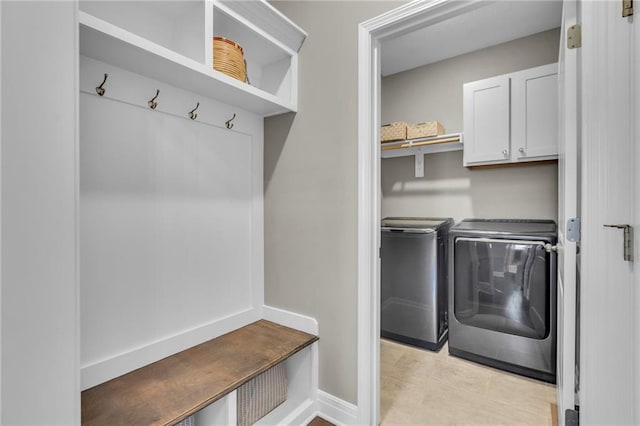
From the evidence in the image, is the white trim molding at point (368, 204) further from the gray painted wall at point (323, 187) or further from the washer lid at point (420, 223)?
the washer lid at point (420, 223)

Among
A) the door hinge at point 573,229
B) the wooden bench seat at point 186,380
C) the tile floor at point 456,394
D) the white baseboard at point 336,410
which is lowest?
the tile floor at point 456,394

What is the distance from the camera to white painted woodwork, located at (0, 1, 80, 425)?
676 millimetres

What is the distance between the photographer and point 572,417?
46.4 inches

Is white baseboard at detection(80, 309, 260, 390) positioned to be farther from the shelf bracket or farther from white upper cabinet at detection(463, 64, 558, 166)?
white upper cabinet at detection(463, 64, 558, 166)

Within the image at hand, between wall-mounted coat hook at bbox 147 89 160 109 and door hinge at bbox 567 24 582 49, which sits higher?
door hinge at bbox 567 24 582 49

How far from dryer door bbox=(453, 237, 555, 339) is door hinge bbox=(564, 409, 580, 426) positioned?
3.31 ft

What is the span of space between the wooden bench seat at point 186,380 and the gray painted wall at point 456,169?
1856 millimetres

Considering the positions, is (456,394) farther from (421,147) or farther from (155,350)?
(421,147)

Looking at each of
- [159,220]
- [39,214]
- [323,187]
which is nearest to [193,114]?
[159,220]

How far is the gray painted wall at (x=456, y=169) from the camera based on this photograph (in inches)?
96.2

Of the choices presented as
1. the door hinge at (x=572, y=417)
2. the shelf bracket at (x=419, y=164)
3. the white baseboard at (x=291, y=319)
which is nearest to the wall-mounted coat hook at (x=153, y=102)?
the white baseboard at (x=291, y=319)
